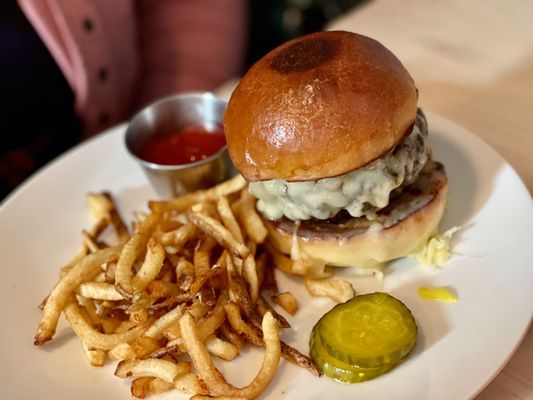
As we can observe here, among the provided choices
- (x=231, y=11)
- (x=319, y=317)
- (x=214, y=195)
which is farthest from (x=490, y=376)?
(x=231, y=11)

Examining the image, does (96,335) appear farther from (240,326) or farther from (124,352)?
(240,326)

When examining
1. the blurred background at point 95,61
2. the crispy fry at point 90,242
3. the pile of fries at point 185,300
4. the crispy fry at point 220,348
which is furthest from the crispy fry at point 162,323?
the blurred background at point 95,61

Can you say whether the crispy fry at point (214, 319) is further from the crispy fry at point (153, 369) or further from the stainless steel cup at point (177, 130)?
the stainless steel cup at point (177, 130)

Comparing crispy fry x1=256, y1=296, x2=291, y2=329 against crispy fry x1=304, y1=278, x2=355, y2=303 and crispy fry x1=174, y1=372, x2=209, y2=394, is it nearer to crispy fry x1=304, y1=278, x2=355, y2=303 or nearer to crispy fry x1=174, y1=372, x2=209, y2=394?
crispy fry x1=304, y1=278, x2=355, y2=303

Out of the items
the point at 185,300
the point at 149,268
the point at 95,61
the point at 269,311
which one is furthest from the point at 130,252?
the point at 95,61

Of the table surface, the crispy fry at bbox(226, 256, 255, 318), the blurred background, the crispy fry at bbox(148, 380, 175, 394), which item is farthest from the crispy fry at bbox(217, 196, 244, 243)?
the blurred background

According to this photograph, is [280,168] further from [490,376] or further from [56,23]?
[56,23]
